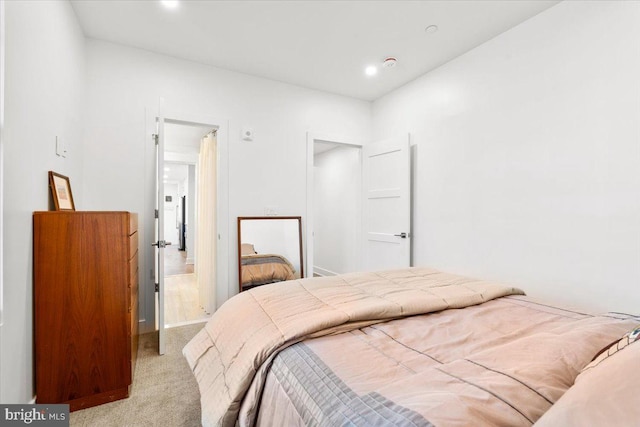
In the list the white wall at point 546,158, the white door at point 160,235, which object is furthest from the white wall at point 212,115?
the white wall at point 546,158

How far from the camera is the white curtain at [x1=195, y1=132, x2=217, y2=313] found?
10.6 ft

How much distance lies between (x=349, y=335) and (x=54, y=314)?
63.7 inches

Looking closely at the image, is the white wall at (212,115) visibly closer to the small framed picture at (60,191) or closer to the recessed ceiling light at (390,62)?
the small framed picture at (60,191)

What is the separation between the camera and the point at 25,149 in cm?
151

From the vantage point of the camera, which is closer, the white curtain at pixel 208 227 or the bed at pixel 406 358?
the bed at pixel 406 358

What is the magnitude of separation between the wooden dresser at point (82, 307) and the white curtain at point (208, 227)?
137 cm

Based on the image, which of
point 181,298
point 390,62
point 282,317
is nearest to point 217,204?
point 181,298

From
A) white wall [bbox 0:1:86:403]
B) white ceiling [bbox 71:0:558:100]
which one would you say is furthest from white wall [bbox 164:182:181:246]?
white wall [bbox 0:1:86:403]

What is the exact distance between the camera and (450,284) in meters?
1.97

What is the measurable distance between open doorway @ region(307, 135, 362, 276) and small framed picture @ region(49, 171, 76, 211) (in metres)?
2.59

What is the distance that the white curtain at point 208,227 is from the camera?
127 inches

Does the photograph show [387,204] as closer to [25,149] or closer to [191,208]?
[25,149]

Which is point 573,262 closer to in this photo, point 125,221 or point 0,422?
point 125,221

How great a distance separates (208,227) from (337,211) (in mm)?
2339
